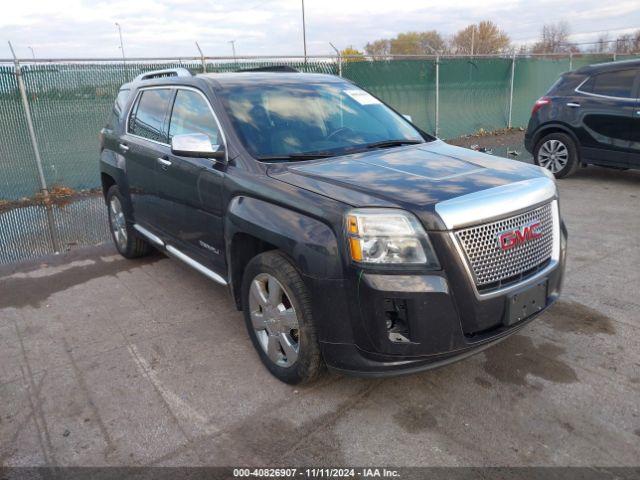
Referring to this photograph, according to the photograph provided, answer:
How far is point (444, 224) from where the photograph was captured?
2.58 meters

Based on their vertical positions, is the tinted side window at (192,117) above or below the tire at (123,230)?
above

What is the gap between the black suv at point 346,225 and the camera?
2.60 meters

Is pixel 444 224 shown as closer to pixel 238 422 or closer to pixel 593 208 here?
pixel 238 422

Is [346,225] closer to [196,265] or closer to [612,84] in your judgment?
[196,265]

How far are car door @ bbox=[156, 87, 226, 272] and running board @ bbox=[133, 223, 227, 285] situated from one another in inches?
2.3

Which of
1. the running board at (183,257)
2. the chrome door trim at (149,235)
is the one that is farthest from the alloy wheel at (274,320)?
the chrome door trim at (149,235)

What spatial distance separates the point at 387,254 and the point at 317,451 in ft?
3.46

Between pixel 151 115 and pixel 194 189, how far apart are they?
131cm

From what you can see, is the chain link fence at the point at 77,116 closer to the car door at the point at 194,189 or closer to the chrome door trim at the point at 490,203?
the car door at the point at 194,189

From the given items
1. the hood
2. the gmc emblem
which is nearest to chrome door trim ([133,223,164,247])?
the hood

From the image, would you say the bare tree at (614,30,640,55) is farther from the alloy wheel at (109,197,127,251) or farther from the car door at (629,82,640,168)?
the alloy wheel at (109,197,127,251)

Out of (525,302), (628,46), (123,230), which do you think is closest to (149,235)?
(123,230)

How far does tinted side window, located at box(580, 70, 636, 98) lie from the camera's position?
766 cm

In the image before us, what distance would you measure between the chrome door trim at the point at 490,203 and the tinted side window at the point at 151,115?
8.80ft
